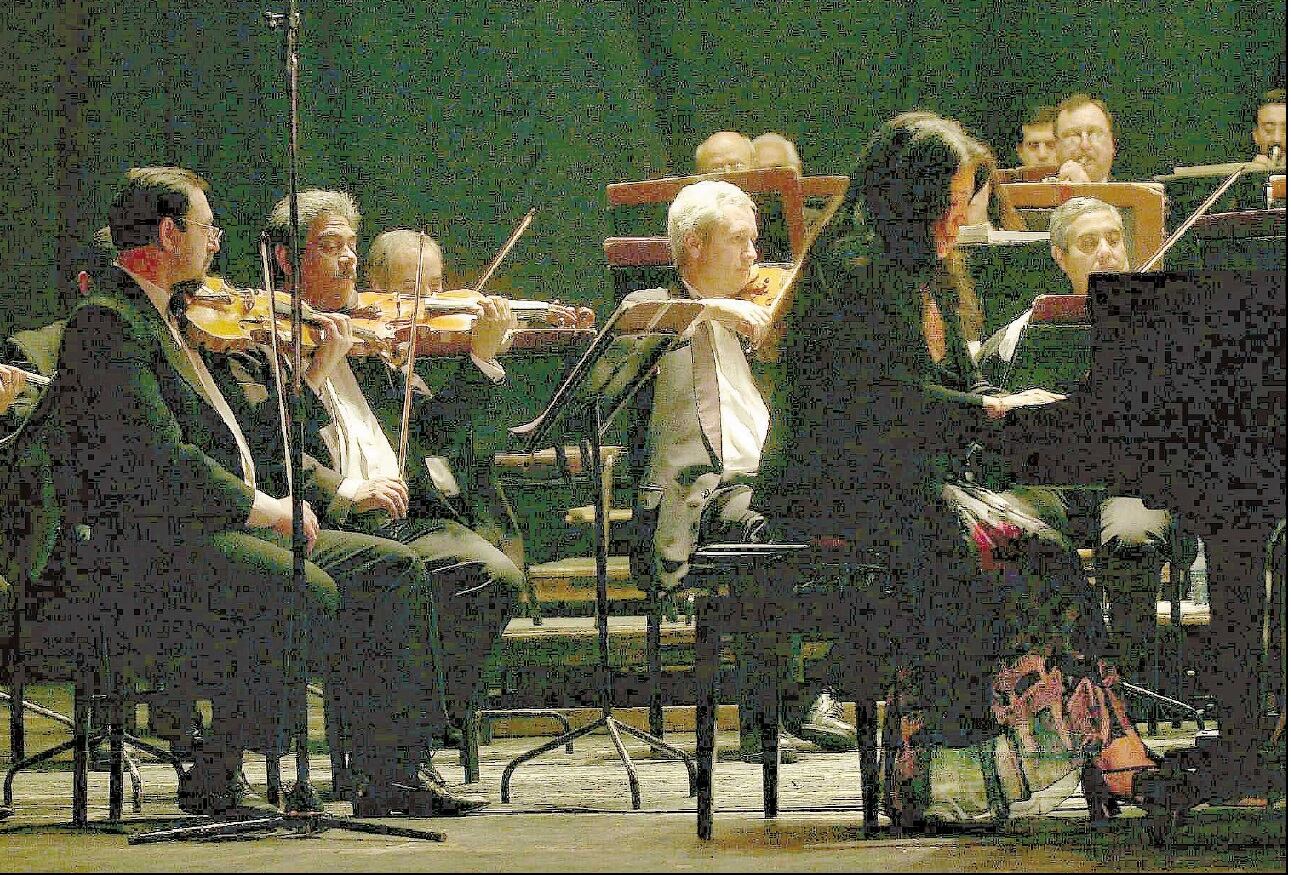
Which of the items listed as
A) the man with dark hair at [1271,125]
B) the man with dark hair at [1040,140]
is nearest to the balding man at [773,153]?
the man with dark hair at [1040,140]

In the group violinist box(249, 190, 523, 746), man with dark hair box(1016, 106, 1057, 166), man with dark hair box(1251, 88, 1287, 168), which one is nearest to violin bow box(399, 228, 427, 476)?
violinist box(249, 190, 523, 746)

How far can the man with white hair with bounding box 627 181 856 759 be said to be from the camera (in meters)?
4.23

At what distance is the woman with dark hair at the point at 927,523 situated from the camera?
3.30 m

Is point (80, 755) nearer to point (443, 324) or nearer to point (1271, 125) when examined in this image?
point (443, 324)

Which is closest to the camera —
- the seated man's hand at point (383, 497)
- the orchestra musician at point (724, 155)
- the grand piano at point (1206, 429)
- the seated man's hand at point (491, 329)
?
the grand piano at point (1206, 429)

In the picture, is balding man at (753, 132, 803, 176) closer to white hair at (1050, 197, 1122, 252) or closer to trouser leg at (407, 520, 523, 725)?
white hair at (1050, 197, 1122, 252)

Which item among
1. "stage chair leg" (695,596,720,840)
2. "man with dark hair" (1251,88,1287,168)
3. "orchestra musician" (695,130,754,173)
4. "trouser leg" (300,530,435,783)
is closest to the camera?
"stage chair leg" (695,596,720,840)

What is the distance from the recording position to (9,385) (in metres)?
4.15

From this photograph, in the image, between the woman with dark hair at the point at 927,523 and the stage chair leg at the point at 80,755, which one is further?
the stage chair leg at the point at 80,755

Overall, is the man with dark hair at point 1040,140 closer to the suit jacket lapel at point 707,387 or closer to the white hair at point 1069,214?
the white hair at point 1069,214

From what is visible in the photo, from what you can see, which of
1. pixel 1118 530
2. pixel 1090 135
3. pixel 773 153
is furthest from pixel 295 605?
pixel 1090 135

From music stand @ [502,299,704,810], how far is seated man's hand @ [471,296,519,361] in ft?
1.97

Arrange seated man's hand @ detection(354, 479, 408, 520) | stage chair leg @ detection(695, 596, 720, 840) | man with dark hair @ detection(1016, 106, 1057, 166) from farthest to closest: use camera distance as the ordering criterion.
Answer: man with dark hair @ detection(1016, 106, 1057, 166) < seated man's hand @ detection(354, 479, 408, 520) < stage chair leg @ detection(695, 596, 720, 840)

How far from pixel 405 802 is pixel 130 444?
868 millimetres
